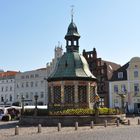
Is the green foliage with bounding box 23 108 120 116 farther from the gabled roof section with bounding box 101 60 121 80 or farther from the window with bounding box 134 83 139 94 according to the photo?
the gabled roof section with bounding box 101 60 121 80

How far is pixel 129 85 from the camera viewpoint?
67375mm

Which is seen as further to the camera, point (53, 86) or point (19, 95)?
point (19, 95)

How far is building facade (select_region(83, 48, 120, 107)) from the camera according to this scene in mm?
69875

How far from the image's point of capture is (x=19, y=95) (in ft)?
297

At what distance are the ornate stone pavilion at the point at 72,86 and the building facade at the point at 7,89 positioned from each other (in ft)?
177

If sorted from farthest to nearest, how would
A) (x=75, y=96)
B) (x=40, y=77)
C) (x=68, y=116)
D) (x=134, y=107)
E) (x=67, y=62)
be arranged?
(x=40, y=77) → (x=134, y=107) → (x=67, y=62) → (x=75, y=96) → (x=68, y=116)

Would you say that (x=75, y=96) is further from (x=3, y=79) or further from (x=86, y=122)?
(x=3, y=79)

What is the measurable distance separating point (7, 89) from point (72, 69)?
188 ft

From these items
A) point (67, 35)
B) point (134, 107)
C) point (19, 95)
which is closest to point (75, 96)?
point (67, 35)

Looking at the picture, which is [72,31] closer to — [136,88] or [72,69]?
[72,69]

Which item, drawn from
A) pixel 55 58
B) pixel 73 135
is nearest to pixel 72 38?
pixel 73 135

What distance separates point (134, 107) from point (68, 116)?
118 feet

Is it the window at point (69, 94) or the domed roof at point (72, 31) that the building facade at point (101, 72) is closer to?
the domed roof at point (72, 31)

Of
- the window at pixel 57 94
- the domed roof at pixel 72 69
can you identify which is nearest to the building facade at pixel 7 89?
the domed roof at pixel 72 69
